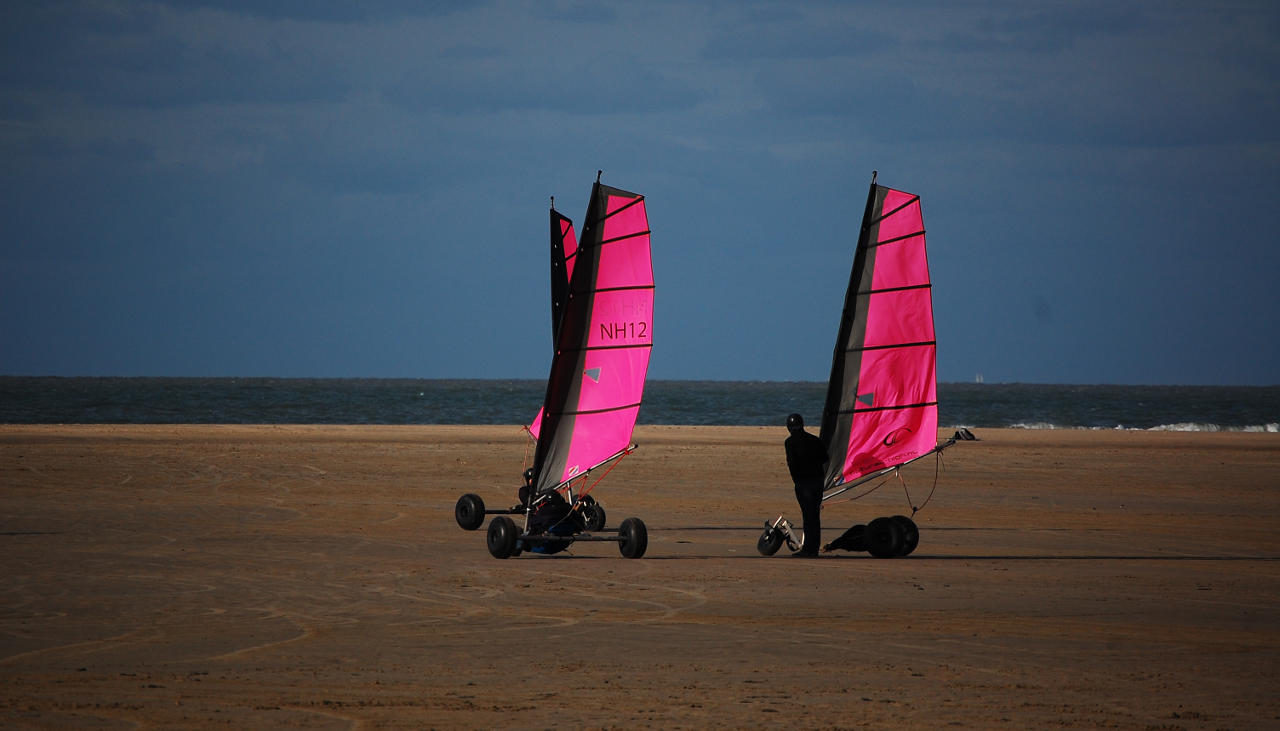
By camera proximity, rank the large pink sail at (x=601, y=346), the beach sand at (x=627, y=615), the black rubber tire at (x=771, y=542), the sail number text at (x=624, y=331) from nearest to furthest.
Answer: the beach sand at (x=627, y=615), the black rubber tire at (x=771, y=542), the large pink sail at (x=601, y=346), the sail number text at (x=624, y=331)

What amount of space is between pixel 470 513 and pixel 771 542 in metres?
4.13

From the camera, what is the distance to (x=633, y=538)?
1477 cm

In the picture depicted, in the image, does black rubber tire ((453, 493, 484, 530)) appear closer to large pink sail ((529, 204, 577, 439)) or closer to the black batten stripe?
large pink sail ((529, 204, 577, 439))

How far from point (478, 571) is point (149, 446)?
22557 mm

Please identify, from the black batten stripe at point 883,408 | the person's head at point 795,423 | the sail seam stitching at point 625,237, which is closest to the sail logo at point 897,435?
the black batten stripe at point 883,408

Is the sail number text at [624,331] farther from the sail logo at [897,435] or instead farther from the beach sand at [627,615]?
the sail logo at [897,435]

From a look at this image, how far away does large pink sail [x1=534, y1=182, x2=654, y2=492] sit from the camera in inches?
610

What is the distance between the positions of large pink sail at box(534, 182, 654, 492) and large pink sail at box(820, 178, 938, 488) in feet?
7.90

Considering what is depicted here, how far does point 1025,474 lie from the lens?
2898cm

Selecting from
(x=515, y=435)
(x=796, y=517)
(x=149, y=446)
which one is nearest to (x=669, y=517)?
(x=796, y=517)

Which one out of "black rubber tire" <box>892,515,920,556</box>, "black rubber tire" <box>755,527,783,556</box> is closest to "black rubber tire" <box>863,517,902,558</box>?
"black rubber tire" <box>892,515,920,556</box>

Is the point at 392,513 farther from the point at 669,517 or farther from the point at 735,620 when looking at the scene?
the point at 735,620

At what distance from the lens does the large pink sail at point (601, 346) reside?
1550cm

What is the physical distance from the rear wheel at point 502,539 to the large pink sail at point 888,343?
153 inches
